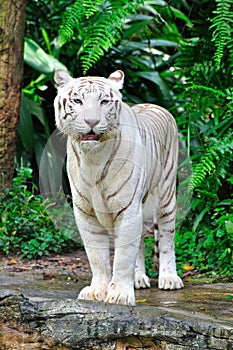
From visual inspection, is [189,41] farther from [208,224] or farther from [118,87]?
[118,87]

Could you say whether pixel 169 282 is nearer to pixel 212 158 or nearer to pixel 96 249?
pixel 96 249

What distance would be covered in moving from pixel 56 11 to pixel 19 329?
6117mm

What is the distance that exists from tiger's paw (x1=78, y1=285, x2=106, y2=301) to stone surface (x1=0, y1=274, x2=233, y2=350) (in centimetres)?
9

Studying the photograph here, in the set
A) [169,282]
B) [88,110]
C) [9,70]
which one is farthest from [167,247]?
[9,70]

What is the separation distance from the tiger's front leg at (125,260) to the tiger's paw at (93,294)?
0.12 m

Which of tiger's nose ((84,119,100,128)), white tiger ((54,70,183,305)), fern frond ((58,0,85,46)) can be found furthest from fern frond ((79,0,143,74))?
tiger's nose ((84,119,100,128))

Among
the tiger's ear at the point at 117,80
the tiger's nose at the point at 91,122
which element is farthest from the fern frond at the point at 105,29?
the tiger's nose at the point at 91,122

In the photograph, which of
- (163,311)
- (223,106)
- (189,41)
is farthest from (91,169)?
(189,41)

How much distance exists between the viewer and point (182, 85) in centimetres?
599

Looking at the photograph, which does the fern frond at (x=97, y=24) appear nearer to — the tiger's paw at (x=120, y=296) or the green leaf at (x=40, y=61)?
the tiger's paw at (x=120, y=296)

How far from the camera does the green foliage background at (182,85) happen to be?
5016 millimetres

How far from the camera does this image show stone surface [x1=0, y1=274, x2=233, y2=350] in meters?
3.31

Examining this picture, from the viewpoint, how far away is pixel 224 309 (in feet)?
12.4

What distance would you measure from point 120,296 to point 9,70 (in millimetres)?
3124
